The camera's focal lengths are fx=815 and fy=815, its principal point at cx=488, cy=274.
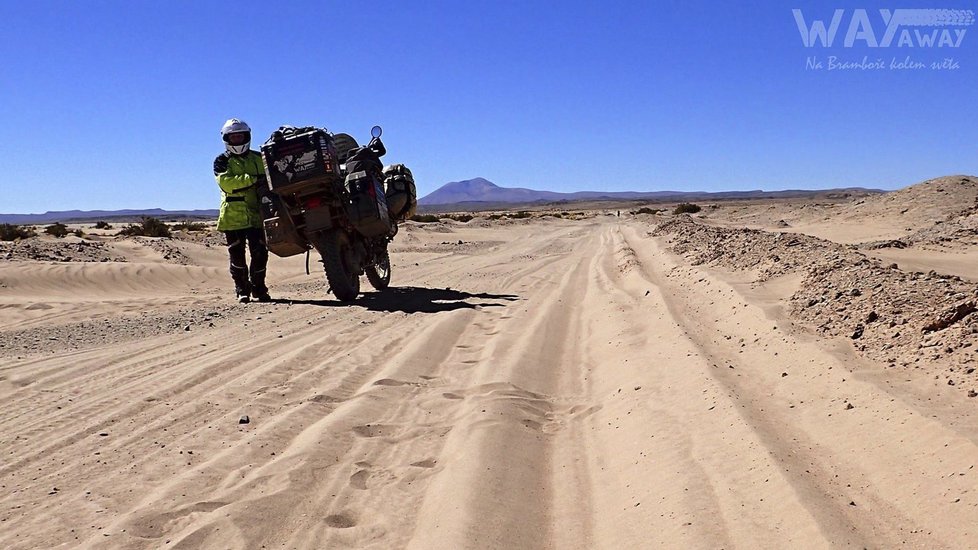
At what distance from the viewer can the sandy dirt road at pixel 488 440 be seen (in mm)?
3350

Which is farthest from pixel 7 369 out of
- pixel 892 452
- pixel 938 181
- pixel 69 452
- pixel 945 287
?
pixel 938 181

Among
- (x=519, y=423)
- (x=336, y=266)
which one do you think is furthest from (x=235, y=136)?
(x=519, y=423)

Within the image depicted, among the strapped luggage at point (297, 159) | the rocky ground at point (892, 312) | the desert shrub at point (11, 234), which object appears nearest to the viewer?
the rocky ground at point (892, 312)

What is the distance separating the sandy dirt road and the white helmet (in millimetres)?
3749

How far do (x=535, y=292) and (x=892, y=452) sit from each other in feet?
26.1

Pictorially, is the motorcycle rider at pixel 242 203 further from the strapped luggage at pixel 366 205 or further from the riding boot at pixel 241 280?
the strapped luggage at pixel 366 205

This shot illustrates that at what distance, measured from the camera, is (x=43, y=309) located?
35.1ft

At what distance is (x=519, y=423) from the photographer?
494cm

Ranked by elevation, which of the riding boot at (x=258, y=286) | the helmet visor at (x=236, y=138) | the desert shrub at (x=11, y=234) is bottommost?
the riding boot at (x=258, y=286)

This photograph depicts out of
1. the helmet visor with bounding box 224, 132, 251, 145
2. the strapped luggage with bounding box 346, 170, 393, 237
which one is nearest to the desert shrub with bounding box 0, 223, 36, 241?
the helmet visor with bounding box 224, 132, 251, 145

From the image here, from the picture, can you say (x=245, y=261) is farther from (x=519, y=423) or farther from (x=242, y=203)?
(x=519, y=423)

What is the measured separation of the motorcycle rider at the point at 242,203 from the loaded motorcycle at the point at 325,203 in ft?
1.57

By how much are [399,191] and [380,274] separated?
1.38 metres

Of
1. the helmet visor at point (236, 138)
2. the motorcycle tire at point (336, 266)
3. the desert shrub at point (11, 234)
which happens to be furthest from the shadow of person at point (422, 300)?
the desert shrub at point (11, 234)
